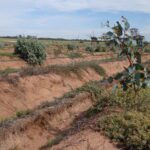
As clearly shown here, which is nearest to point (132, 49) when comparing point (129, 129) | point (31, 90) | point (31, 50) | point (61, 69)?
point (129, 129)

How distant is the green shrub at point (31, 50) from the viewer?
35.9m

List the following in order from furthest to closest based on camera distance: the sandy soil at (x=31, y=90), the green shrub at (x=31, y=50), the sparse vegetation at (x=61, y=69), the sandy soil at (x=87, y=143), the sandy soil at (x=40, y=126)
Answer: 1. the green shrub at (x=31, y=50)
2. the sparse vegetation at (x=61, y=69)
3. the sandy soil at (x=31, y=90)
4. the sandy soil at (x=40, y=126)
5. the sandy soil at (x=87, y=143)

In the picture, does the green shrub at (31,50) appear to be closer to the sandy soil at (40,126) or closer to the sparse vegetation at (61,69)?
the sparse vegetation at (61,69)

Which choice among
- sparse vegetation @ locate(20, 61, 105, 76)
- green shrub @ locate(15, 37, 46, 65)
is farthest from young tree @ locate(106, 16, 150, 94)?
green shrub @ locate(15, 37, 46, 65)

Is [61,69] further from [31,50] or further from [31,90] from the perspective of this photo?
[31,50]

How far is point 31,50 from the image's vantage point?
36.4 metres

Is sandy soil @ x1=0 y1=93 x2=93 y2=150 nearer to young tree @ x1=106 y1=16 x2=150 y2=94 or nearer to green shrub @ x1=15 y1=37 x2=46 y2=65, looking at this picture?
young tree @ x1=106 y1=16 x2=150 y2=94

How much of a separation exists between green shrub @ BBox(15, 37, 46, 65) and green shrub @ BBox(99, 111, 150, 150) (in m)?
24.7

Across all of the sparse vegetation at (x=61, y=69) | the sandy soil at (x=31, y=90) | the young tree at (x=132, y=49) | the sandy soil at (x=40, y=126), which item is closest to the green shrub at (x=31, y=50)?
the sparse vegetation at (x=61, y=69)

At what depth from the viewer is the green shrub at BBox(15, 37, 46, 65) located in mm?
35938

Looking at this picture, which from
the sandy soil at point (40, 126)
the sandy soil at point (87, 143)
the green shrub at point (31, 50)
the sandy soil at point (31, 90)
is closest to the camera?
the sandy soil at point (87, 143)

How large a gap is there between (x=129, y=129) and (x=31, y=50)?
86.8 ft

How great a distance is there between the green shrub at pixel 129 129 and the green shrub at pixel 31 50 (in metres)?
24.7

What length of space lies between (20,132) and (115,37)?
3.86 m
